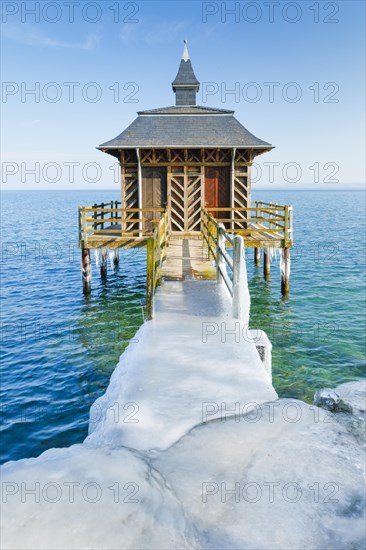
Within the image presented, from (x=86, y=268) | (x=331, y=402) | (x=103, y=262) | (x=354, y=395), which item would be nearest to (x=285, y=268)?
(x=86, y=268)

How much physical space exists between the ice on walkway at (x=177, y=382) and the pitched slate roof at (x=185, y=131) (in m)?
13.7

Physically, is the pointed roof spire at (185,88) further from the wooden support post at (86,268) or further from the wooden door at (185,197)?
the wooden support post at (86,268)

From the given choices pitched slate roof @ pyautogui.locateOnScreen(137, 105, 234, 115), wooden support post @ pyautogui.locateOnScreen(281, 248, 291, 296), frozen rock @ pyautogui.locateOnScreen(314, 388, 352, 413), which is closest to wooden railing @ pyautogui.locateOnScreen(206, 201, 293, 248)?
wooden support post @ pyautogui.locateOnScreen(281, 248, 291, 296)

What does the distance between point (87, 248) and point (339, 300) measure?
11558 millimetres

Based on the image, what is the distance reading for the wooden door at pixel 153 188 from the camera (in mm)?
21109

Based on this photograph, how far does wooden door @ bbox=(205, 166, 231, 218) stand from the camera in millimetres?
21297

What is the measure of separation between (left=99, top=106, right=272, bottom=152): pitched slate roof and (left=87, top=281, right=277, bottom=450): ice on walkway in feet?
45.0

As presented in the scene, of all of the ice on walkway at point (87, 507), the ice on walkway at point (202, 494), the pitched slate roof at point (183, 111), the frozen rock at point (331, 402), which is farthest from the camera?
the pitched slate roof at point (183, 111)

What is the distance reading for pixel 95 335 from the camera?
1477cm

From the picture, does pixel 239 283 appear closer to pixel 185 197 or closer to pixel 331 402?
pixel 331 402

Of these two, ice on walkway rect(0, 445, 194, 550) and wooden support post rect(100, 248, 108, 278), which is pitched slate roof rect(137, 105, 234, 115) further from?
ice on walkway rect(0, 445, 194, 550)

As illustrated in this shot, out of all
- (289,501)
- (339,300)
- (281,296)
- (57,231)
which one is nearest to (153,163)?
(281,296)

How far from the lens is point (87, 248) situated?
18.8 meters

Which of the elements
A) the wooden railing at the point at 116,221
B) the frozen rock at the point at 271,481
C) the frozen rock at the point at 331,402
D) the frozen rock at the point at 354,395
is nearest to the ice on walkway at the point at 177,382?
the frozen rock at the point at 271,481
